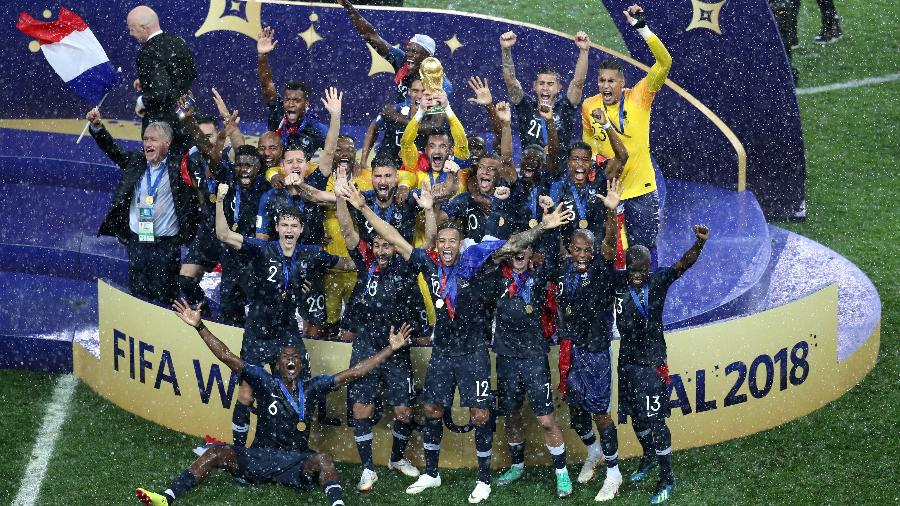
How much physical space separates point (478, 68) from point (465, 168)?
2922 millimetres

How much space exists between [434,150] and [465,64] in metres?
3.20

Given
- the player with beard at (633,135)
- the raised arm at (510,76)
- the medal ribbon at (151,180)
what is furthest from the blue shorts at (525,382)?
the medal ribbon at (151,180)

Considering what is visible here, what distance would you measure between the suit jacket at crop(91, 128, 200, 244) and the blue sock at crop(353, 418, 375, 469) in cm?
195

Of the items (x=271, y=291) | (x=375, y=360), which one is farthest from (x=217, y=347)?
(x=375, y=360)

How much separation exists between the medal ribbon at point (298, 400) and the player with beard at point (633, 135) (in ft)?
8.68

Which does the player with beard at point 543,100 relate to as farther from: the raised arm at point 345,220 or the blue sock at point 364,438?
the blue sock at point 364,438

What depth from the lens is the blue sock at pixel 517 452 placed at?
1041 centimetres

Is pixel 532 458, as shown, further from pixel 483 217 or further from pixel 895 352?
pixel 895 352

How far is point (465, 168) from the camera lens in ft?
36.4

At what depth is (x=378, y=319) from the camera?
10.3m

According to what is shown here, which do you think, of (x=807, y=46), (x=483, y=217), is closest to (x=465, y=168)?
(x=483, y=217)

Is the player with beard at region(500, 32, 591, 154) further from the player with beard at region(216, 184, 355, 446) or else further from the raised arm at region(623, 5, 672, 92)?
the player with beard at region(216, 184, 355, 446)

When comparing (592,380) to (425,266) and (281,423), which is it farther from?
(281,423)

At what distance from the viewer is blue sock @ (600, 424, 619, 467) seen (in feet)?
33.4
